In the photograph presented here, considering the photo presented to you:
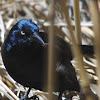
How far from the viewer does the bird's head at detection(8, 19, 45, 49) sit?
6.73 feet

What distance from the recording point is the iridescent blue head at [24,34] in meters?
Result: 2.06

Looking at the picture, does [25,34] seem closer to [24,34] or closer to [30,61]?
[24,34]

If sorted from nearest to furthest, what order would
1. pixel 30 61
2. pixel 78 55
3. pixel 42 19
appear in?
pixel 78 55 → pixel 30 61 → pixel 42 19

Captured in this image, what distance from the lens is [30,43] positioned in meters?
2.08

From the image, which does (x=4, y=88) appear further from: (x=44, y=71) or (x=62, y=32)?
(x=62, y=32)

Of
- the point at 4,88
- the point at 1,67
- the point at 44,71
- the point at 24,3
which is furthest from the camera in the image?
the point at 24,3

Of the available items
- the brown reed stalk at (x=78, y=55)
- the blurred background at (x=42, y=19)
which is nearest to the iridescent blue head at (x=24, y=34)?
the blurred background at (x=42, y=19)

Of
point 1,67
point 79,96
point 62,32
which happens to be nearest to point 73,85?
point 79,96

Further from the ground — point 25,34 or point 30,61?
point 25,34

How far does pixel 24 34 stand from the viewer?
2.10 metres

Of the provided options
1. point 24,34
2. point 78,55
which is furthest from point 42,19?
point 78,55

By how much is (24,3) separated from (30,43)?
2.34 m

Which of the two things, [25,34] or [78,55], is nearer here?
[78,55]

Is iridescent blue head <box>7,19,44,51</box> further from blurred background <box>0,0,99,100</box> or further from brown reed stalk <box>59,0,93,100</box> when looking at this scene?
brown reed stalk <box>59,0,93,100</box>
